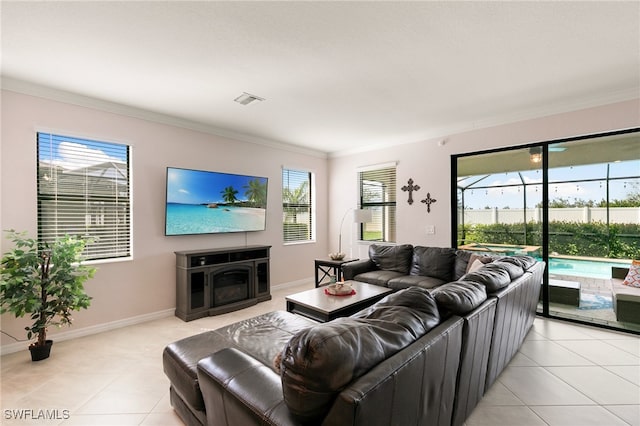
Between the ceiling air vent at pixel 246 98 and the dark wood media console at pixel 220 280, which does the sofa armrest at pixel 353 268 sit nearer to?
the dark wood media console at pixel 220 280

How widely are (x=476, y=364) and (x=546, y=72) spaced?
265 centimetres

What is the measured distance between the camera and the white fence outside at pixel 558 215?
127 inches

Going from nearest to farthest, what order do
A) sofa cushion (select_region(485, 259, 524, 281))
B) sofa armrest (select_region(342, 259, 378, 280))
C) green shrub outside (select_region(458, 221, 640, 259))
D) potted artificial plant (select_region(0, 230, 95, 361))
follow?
sofa cushion (select_region(485, 259, 524, 281)) → potted artificial plant (select_region(0, 230, 95, 361)) → green shrub outside (select_region(458, 221, 640, 259)) → sofa armrest (select_region(342, 259, 378, 280))

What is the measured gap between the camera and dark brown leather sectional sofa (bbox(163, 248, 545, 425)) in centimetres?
91

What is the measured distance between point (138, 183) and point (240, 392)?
3.22 m

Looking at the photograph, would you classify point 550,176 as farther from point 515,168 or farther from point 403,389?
point 403,389

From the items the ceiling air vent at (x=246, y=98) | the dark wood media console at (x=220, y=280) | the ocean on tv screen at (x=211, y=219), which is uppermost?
the ceiling air vent at (x=246, y=98)

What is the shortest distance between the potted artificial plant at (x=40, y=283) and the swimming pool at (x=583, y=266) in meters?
5.31

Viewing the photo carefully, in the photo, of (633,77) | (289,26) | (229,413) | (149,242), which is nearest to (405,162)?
(633,77)

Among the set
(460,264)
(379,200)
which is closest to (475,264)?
(460,264)

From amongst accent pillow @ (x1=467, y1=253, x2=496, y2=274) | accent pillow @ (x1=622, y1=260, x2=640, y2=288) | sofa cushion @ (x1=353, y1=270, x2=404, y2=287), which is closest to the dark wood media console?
sofa cushion @ (x1=353, y1=270, x2=404, y2=287)

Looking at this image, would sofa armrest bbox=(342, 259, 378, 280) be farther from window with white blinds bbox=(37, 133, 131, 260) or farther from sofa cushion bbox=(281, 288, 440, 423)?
sofa cushion bbox=(281, 288, 440, 423)

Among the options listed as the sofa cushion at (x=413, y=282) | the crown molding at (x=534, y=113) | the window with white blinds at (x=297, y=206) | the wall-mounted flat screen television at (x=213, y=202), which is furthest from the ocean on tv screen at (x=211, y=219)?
the crown molding at (x=534, y=113)

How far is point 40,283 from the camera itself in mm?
2555
